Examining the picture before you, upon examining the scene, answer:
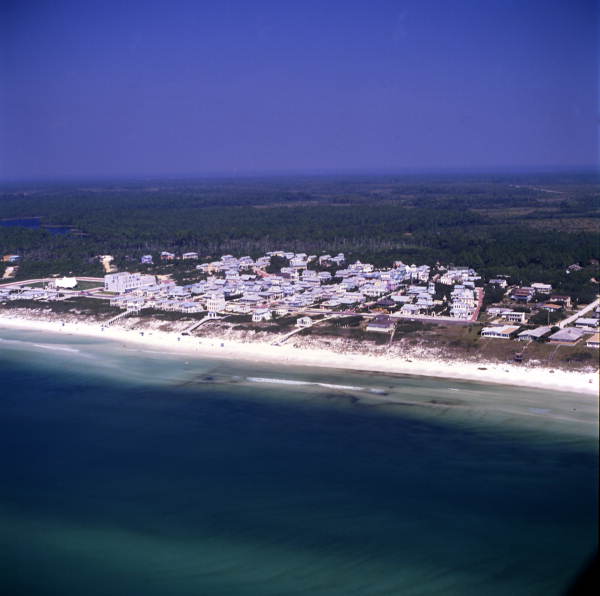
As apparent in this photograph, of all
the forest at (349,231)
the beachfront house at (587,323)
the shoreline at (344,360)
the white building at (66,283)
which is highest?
the forest at (349,231)

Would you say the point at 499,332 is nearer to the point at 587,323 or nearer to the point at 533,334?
the point at 533,334

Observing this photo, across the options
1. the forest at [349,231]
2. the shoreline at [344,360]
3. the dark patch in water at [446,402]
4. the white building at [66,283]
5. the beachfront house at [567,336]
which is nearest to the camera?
the dark patch in water at [446,402]

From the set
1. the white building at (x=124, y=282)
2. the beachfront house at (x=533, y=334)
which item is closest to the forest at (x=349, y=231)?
the white building at (x=124, y=282)

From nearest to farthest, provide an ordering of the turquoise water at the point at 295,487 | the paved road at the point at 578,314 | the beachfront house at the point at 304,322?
the turquoise water at the point at 295,487
the paved road at the point at 578,314
the beachfront house at the point at 304,322

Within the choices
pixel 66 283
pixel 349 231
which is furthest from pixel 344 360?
pixel 349 231

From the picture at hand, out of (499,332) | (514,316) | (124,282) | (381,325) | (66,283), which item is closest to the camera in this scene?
(499,332)

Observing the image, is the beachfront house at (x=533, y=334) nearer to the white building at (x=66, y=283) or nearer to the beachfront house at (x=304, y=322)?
the beachfront house at (x=304, y=322)
